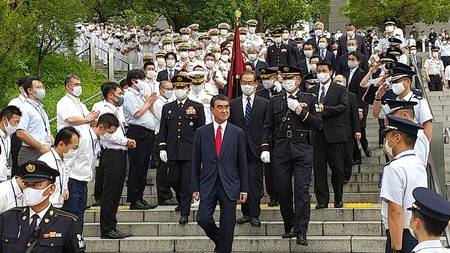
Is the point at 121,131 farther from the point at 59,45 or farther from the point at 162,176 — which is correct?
the point at 59,45

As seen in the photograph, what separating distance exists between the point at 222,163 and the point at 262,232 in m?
1.51

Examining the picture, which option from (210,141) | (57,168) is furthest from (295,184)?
(57,168)

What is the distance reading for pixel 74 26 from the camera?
26172mm

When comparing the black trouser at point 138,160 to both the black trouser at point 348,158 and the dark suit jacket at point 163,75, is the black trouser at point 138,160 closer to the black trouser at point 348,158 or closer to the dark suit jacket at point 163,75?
the dark suit jacket at point 163,75

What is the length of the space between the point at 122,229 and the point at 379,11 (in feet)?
127

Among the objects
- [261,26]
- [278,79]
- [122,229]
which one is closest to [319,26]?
[278,79]

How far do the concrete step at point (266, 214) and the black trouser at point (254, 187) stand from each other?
43cm

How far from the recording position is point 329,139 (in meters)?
11.7

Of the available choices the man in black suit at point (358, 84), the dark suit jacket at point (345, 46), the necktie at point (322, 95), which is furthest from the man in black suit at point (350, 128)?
the dark suit jacket at point (345, 46)

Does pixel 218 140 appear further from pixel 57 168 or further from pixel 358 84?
pixel 358 84

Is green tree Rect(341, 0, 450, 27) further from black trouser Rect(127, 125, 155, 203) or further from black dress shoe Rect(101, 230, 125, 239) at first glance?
black dress shoe Rect(101, 230, 125, 239)

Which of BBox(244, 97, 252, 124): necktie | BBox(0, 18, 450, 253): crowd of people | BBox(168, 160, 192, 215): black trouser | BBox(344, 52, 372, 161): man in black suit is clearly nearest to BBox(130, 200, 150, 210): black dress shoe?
BBox(0, 18, 450, 253): crowd of people

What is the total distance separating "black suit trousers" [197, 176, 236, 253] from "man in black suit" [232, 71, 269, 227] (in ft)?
3.60

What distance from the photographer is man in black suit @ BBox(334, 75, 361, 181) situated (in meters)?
12.5
